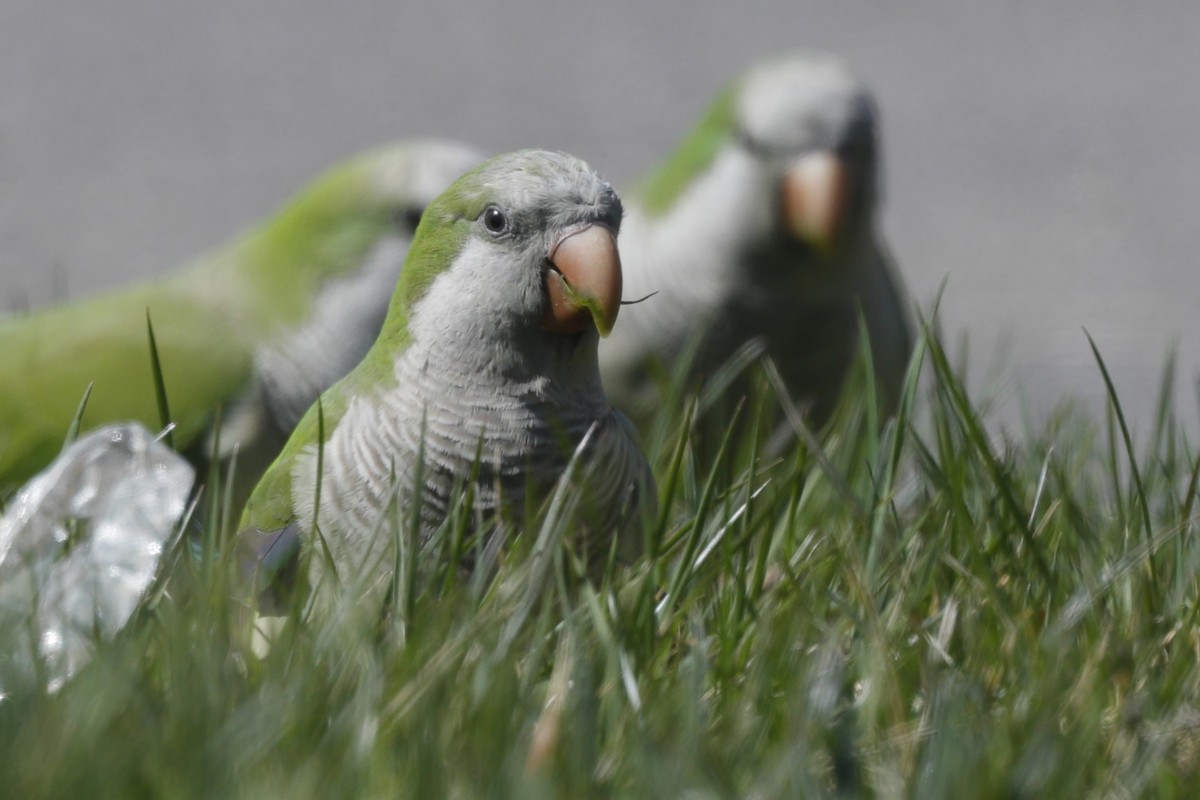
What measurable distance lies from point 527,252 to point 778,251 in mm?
1473

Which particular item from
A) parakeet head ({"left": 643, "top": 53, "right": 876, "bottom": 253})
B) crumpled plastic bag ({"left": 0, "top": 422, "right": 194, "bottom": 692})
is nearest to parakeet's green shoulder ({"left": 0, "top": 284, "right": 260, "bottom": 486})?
crumpled plastic bag ({"left": 0, "top": 422, "right": 194, "bottom": 692})

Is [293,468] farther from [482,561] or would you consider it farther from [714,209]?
[714,209]

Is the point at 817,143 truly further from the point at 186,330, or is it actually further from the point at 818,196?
the point at 186,330

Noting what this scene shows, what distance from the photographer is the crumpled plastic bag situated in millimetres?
1378

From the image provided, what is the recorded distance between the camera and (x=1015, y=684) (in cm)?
137

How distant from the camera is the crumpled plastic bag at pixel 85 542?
1378 millimetres

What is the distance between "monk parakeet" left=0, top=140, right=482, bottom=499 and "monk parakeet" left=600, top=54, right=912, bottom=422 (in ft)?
1.69

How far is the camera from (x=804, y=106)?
10.0 ft

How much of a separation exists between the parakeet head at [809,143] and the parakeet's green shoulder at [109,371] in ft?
3.68

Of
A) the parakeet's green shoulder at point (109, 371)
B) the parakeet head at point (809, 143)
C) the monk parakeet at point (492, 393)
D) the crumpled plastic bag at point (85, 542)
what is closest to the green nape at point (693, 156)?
the parakeet head at point (809, 143)

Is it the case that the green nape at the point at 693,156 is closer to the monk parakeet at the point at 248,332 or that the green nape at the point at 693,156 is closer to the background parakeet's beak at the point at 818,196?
the background parakeet's beak at the point at 818,196

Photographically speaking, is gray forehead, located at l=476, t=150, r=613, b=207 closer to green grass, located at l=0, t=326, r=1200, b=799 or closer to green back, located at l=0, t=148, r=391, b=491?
green grass, located at l=0, t=326, r=1200, b=799

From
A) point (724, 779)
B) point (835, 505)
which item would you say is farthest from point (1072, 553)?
point (724, 779)

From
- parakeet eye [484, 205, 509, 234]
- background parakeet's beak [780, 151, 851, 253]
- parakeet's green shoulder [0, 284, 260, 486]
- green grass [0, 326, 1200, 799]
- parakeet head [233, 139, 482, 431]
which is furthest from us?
background parakeet's beak [780, 151, 851, 253]
